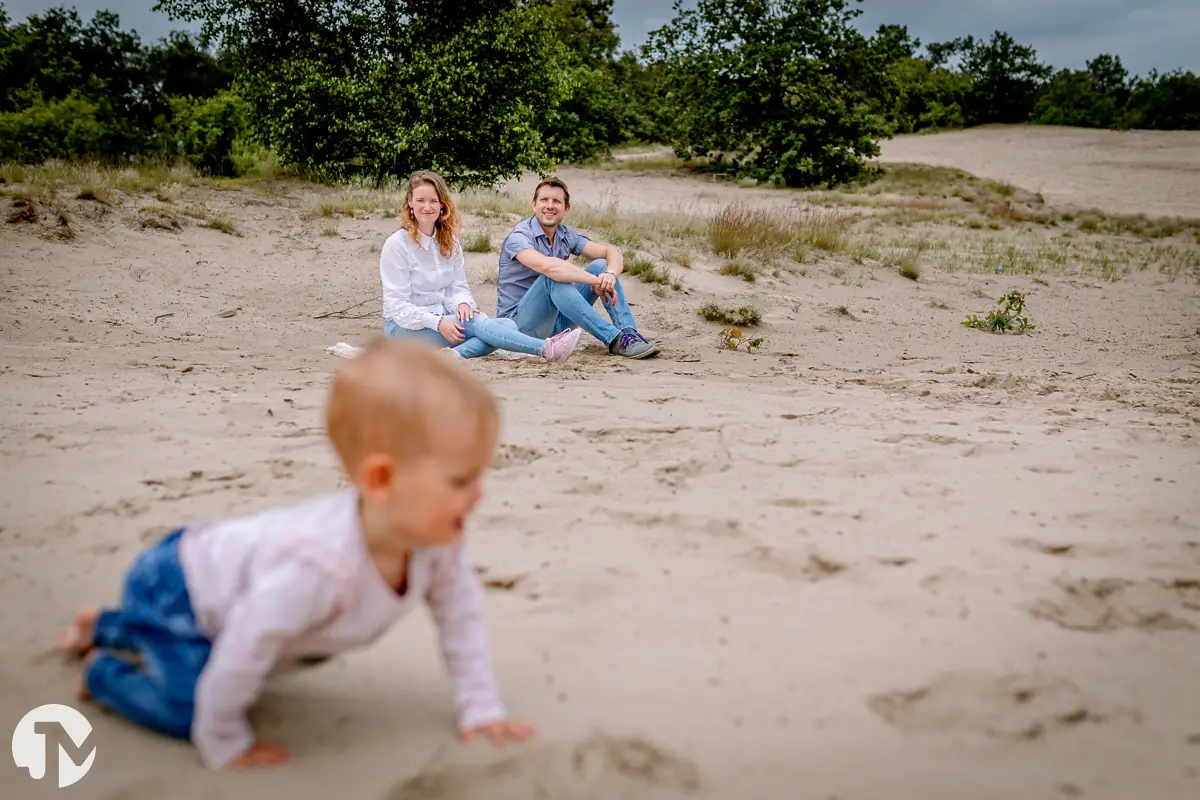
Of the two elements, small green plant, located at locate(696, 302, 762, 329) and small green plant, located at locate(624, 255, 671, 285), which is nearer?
small green plant, located at locate(696, 302, 762, 329)

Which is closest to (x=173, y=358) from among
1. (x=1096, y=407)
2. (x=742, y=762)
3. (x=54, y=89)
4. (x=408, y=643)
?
(x=408, y=643)

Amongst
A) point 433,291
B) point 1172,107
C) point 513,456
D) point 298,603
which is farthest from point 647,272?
point 1172,107

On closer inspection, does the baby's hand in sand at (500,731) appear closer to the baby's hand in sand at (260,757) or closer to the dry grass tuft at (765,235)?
the baby's hand in sand at (260,757)

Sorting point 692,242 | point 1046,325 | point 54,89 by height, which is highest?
point 54,89

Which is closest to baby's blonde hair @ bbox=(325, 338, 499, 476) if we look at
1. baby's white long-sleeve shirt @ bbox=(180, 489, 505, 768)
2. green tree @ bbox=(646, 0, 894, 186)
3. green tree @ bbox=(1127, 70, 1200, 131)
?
baby's white long-sleeve shirt @ bbox=(180, 489, 505, 768)

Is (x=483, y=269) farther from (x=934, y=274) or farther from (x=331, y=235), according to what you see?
(x=934, y=274)

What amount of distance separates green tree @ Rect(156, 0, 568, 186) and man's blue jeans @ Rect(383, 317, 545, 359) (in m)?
8.44

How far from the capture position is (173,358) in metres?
6.08

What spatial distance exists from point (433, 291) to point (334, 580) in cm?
471

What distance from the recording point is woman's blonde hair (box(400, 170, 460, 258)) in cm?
604

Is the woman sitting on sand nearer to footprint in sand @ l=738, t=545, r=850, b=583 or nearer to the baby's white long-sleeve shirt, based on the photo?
footprint in sand @ l=738, t=545, r=850, b=583

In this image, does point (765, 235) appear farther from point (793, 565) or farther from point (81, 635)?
point (81, 635)

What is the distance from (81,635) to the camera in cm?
222

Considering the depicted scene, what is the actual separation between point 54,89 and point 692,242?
637 inches
